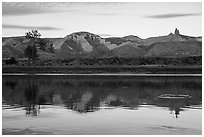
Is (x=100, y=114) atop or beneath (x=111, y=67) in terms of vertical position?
beneath

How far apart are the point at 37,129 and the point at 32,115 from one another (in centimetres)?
326

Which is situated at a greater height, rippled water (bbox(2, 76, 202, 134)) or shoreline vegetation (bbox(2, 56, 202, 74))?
shoreline vegetation (bbox(2, 56, 202, 74))

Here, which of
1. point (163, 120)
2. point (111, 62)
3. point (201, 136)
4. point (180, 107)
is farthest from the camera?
point (111, 62)

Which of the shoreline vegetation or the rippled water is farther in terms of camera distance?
the shoreline vegetation

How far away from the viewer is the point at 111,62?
4673 inches

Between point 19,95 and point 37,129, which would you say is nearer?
point 37,129

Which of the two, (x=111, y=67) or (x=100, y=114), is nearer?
(x=100, y=114)

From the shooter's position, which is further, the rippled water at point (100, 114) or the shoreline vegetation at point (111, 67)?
the shoreline vegetation at point (111, 67)

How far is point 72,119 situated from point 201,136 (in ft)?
18.9

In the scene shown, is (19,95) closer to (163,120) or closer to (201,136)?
(163,120)

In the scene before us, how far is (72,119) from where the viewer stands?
17.2 meters

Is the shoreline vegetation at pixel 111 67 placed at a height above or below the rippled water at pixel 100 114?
above

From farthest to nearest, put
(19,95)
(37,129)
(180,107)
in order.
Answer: (19,95), (180,107), (37,129)

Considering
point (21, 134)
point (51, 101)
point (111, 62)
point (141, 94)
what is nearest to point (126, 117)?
point (21, 134)
